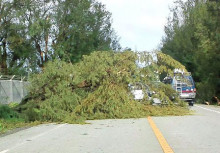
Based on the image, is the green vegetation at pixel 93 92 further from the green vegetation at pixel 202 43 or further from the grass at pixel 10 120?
the green vegetation at pixel 202 43

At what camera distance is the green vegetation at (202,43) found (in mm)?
38562

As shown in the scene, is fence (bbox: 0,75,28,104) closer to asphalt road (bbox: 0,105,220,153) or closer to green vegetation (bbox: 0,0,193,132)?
green vegetation (bbox: 0,0,193,132)

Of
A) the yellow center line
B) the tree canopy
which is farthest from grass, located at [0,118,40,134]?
the tree canopy

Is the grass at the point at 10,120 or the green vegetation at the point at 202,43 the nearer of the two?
the grass at the point at 10,120

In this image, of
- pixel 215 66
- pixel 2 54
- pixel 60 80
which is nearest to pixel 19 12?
pixel 2 54

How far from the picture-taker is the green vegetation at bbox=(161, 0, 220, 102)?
38.6 metres

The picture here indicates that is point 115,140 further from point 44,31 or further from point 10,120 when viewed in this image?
point 44,31

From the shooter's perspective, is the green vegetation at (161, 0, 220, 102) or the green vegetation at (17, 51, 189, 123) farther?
the green vegetation at (161, 0, 220, 102)

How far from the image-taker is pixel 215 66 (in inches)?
1574

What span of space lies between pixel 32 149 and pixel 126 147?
2.11m

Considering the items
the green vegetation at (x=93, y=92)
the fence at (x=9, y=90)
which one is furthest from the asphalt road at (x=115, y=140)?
the fence at (x=9, y=90)

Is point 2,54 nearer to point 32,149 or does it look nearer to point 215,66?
point 215,66

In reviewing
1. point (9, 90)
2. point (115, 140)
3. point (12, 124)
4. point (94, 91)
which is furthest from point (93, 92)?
point (9, 90)

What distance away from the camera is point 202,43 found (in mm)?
39000
